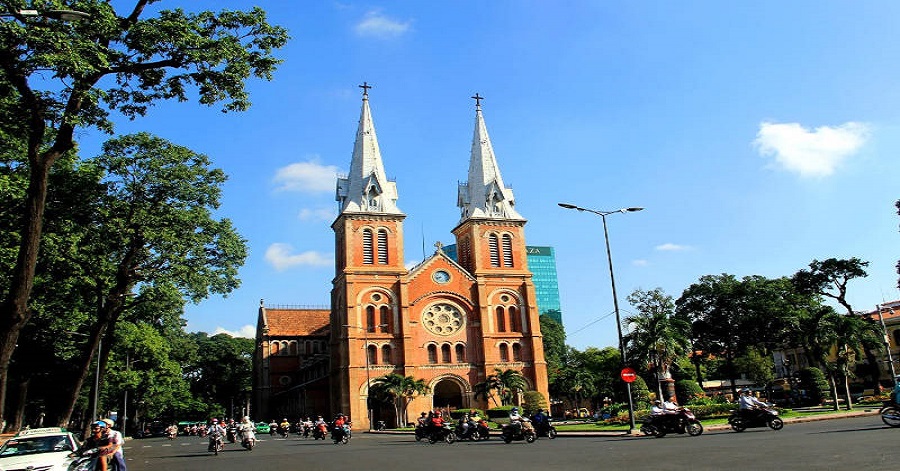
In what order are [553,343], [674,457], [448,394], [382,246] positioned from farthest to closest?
[553,343], [382,246], [448,394], [674,457]

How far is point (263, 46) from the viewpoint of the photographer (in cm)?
1662

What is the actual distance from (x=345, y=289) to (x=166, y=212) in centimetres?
2606

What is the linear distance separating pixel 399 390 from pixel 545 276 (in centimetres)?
14817

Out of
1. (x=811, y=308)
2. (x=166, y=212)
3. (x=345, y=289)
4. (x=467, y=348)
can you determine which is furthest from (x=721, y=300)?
(x=166, y=212)

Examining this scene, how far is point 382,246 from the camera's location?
2192 inches

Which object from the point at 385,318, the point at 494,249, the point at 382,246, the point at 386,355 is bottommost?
the point at 386,355

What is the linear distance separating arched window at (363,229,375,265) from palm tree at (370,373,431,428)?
969 centimetres

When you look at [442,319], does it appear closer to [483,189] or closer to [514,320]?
[514,320]

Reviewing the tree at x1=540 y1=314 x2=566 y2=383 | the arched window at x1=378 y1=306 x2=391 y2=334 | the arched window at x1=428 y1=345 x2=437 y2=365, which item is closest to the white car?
the arched window at x1=378 y1=306 x2=391 y2=334

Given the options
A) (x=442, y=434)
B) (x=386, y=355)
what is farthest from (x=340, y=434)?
(x=386, y=355)

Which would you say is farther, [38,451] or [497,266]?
[497,266]

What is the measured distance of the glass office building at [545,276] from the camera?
623 ft

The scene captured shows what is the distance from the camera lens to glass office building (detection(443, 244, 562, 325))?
189875 mm

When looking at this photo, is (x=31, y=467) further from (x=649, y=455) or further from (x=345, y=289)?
(x=345, y=289)
